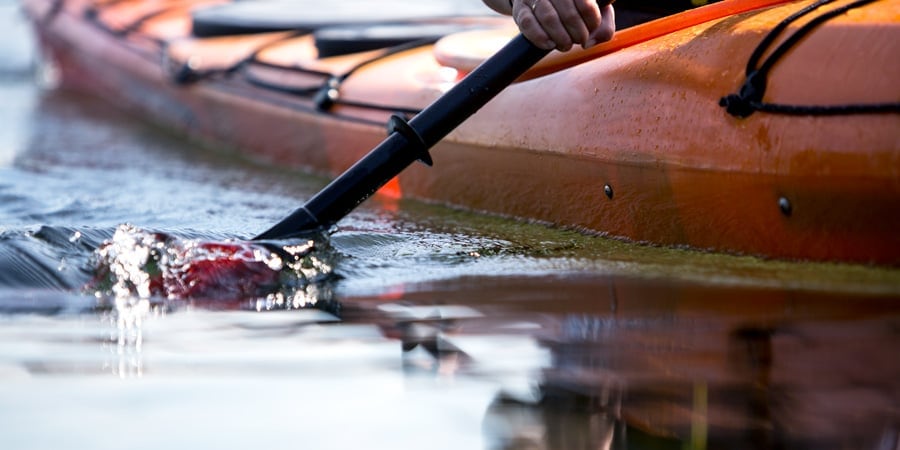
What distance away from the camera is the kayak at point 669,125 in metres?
2.20

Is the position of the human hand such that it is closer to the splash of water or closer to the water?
the water

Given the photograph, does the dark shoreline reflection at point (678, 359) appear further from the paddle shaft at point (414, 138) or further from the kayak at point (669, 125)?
the paddle shaft at point (414, 138)

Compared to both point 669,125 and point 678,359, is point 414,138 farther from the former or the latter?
point 678,359

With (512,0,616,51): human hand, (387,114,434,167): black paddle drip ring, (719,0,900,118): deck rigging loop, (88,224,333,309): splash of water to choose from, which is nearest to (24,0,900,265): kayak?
(719,0,900,118): deck rigging loop

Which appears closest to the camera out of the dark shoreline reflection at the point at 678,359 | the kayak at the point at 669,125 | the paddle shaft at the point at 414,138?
the dark shoreline reflection at the point at 678,359

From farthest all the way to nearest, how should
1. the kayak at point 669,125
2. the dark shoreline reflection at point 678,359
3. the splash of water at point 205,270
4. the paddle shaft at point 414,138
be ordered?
the paddle shaft at point 414,138 < the splash of water at point 205,270 < the kayak at point 669,125 < the dark shoreline reflection at point 678,359

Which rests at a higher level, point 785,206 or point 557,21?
point 557,21

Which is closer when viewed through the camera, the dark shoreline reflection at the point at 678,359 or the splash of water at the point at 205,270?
the dark shoreline reflection at the point at 678,359

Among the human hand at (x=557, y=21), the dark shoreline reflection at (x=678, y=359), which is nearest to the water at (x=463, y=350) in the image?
the dark shoreline reflection at (x=678, y=359)

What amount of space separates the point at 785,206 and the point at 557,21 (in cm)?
56

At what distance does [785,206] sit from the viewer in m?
2.29

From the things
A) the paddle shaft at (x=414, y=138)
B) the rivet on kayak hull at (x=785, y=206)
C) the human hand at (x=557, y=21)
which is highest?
the human hand at (x=557, y=21)

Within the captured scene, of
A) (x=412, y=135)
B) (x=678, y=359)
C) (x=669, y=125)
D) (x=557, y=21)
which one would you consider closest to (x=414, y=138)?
(x=412, y=135)

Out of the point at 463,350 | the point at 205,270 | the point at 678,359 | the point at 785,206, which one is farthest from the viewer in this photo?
the point at 205,270
